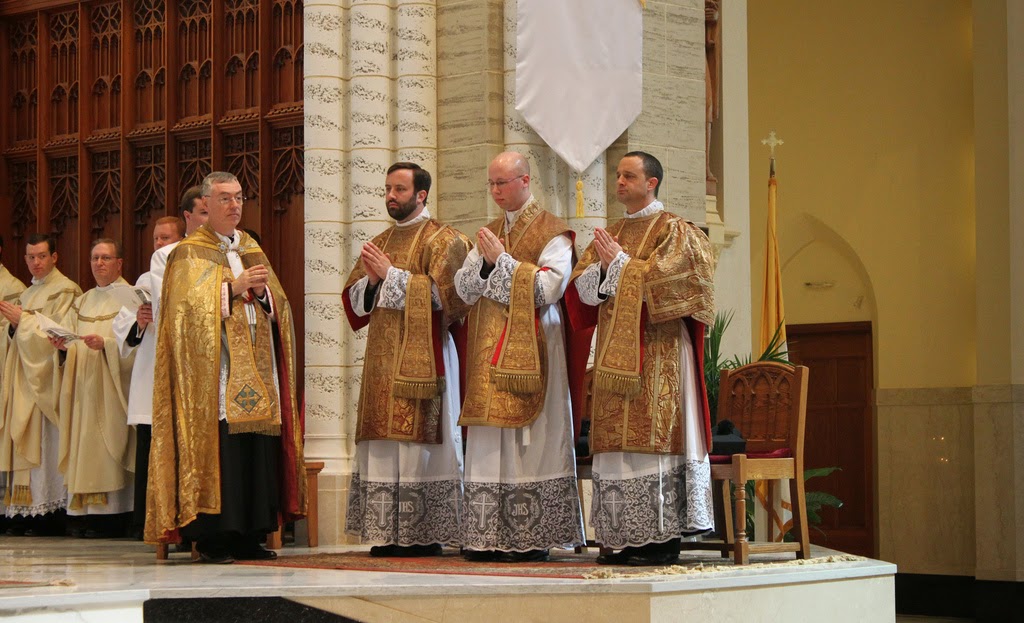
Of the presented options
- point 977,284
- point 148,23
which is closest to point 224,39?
point 148,23

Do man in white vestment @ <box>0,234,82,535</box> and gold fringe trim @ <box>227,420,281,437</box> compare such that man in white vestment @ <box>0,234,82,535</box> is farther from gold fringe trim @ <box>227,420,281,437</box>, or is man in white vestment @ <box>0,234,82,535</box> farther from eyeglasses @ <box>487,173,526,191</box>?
eyeglasses @ <box>487,173,526,191</box>

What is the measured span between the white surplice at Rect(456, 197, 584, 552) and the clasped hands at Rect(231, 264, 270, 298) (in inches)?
37.2

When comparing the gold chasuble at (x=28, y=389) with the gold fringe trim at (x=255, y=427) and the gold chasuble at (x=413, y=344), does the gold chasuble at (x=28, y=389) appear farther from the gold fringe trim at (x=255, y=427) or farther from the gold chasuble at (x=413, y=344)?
the gold chasuble at (x=413, y=344)

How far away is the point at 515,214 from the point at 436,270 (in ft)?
1.54

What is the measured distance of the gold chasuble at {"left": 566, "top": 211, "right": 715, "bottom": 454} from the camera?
6102 mm

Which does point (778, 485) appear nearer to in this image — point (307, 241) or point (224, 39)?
point (307, 241)

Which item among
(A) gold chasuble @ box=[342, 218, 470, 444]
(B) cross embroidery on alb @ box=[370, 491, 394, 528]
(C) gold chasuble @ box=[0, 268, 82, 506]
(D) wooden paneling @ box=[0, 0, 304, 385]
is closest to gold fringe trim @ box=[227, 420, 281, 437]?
(A) gold chasuble @ box=[342, 218, 470, 444]

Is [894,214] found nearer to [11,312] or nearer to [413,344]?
[413,344]

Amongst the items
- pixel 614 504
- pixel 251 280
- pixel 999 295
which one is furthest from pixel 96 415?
pixel 999 295

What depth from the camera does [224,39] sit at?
9844 millimetres

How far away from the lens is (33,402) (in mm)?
9180

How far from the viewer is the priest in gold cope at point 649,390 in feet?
19.9

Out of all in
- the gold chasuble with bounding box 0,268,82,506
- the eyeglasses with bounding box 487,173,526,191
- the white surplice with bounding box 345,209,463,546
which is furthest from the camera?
the gold chasuble with bounding box 0,268,82,506

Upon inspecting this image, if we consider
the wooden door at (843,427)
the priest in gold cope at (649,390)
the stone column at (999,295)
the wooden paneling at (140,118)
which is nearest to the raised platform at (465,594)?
the priest in gold cope at (649,390)
